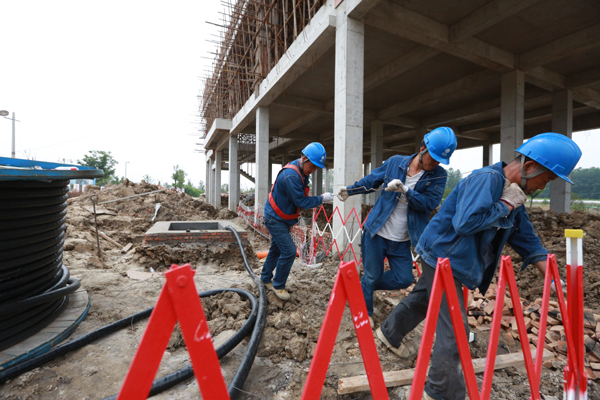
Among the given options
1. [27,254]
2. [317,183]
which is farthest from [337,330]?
[317,183]

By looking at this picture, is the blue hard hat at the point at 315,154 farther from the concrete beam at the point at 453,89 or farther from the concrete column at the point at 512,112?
the concrete beam at the point at 453,89

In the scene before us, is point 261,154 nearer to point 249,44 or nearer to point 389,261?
point 249,44

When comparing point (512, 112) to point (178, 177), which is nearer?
point (512, 112)

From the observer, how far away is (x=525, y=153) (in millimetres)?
1967

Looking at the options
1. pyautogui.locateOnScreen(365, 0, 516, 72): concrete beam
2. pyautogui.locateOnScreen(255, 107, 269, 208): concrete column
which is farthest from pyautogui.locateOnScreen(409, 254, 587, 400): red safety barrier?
pyautogui.locateOnScreen(255, 107, 269, 208): concrete column

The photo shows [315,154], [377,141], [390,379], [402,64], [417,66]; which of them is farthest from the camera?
[377,141]

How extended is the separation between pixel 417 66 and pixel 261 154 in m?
7.07

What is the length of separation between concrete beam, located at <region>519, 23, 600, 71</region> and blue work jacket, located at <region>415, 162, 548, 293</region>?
943cm

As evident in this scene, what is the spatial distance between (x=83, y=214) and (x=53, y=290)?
9.11 metres

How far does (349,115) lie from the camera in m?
6.85

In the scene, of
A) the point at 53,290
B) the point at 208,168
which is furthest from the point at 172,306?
the point at 208,168

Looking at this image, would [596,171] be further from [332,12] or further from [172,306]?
[172,306]

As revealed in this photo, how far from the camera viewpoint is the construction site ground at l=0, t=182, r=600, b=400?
2.36 metres

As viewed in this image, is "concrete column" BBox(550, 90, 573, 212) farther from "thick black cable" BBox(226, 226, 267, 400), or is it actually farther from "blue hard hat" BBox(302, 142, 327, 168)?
"thick black cable" BBox(226, 226, 267, 400)
